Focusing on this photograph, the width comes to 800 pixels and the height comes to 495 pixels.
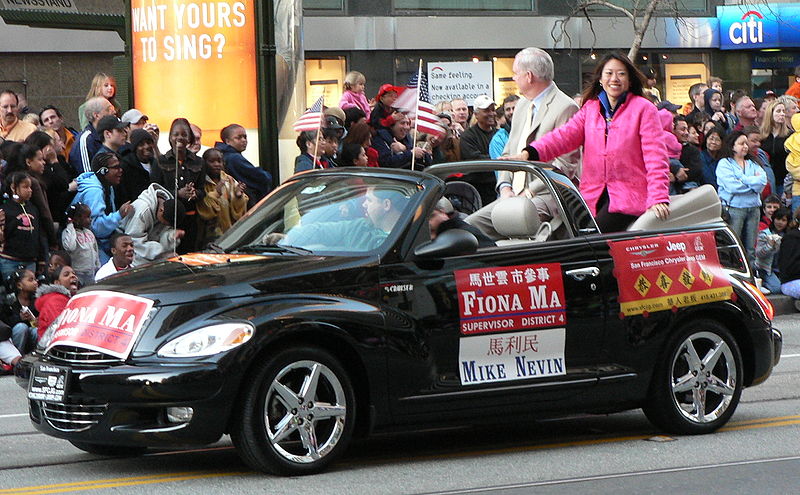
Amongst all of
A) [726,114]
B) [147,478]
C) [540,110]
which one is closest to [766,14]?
[726,114]

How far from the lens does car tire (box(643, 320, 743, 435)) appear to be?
8.62m

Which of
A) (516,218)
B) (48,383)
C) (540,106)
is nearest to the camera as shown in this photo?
(48,383)

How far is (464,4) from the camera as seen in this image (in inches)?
1243

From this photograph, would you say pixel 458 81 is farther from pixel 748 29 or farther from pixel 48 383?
pixel 48 383

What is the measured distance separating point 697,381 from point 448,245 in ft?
6.61

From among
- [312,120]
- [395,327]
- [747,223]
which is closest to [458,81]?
[747,223]

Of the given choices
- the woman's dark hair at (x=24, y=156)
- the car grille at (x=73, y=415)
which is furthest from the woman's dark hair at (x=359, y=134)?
the car grille at (x=73, y=415)

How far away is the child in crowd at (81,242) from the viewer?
45.0 feet

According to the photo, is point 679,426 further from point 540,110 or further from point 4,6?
point 4,6

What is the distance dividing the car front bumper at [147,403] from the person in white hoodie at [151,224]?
21.5 ft

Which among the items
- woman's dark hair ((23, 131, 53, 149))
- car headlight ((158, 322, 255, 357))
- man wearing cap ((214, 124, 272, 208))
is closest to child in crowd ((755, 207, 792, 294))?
man wearing cap ((214, 124, 272, 208))

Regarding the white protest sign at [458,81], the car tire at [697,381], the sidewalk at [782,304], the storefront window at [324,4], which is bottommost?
the sidewalk at [782,304]

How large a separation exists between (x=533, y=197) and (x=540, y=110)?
4.99 ft

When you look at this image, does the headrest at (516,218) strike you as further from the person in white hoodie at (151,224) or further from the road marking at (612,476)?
the person in white hoodie at (151,224)
